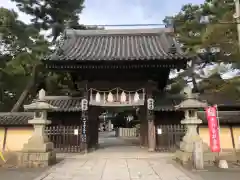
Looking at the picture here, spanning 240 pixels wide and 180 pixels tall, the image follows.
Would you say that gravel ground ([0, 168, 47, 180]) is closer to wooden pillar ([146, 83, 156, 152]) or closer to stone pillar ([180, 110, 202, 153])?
stone pillar ([180, 110, 202, 153])

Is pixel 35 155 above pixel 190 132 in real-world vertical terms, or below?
below

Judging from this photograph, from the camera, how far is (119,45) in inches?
654

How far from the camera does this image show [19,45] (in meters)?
21.0

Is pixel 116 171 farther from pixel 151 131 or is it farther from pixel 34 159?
pixel 151 131

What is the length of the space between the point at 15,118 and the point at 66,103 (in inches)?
122

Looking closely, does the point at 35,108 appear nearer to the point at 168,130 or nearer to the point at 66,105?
the point at 66,105

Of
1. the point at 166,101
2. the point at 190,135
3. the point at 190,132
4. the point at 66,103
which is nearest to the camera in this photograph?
the point at 190,135

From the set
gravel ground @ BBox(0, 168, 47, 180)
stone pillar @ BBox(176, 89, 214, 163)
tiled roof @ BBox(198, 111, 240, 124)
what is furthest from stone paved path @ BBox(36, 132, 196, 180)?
tiled roof @ BBox(198, 111, 240, 124)

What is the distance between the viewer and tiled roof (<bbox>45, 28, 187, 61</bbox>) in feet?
43.3

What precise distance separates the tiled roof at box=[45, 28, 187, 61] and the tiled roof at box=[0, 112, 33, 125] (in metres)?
4.37

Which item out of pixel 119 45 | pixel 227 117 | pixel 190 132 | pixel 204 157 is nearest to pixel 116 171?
pixel 204 157

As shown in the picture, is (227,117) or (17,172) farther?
(227,117)

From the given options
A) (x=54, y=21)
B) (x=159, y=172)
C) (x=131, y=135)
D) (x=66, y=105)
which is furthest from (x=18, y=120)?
(x=131, y=135)

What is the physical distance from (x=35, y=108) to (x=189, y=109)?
6525 mm
